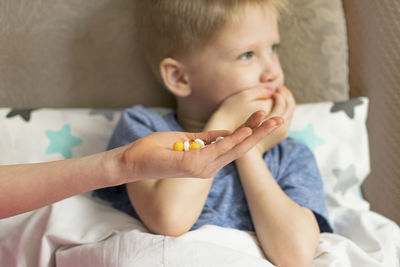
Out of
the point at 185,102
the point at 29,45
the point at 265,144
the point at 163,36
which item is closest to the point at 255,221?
the point at 265,144

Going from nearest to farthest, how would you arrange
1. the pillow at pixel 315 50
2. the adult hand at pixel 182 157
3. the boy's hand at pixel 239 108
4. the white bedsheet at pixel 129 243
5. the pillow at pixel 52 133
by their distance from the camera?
the adult hand at pixel 182 157 → the white bedsheet at pixel 129 243 → the boy's hand at pixel 239 108 → the pillow at pixel 52 133 → the pillow at pixel 315 50

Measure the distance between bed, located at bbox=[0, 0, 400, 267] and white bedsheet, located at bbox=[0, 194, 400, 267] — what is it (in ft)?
0.09

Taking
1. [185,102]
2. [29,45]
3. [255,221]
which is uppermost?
[29,45]

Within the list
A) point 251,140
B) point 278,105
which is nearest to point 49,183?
point 251,140

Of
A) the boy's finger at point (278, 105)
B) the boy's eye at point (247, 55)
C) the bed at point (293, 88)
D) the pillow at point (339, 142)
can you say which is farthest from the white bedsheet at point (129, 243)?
the boy's eye at point (247, 55)

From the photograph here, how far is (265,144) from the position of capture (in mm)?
941

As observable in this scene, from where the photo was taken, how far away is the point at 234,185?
2.97 feet

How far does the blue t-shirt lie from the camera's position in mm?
867

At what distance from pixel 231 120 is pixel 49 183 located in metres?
0.46

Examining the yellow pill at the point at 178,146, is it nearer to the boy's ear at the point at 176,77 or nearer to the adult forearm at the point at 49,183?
the adult forearm at the point at 49,183

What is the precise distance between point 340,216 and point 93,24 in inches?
31.5

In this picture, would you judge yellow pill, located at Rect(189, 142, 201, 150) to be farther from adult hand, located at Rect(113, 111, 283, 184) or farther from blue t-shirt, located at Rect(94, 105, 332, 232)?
blue t-shirt, located at Rect(94, 105, 332, 232)

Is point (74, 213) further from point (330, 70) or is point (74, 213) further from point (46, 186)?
point (330, 70)

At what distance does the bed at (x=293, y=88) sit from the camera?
1.02 m
